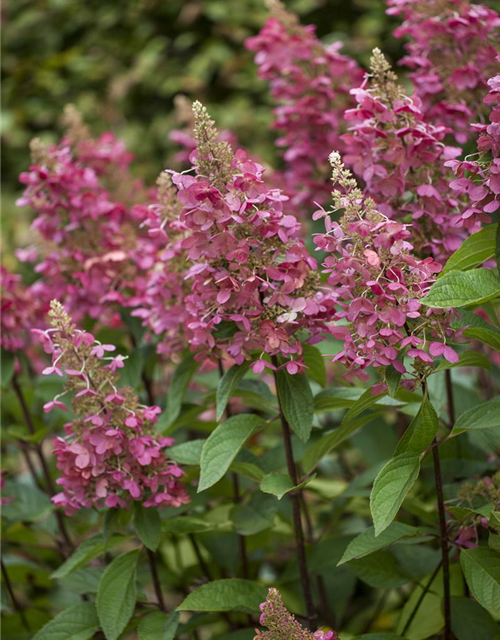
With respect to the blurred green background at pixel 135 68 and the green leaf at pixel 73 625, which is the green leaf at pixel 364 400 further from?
the blurred green background at pixel 135 68

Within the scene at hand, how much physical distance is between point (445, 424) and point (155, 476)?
58 centimetres

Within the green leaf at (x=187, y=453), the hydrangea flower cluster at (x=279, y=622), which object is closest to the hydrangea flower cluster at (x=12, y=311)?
the green leaf at (x=187, y=453)

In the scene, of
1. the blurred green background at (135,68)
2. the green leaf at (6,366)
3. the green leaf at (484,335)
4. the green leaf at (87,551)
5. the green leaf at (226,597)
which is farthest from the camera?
the blurred green background at (135,68)

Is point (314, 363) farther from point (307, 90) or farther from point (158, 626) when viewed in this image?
point (307, 90)

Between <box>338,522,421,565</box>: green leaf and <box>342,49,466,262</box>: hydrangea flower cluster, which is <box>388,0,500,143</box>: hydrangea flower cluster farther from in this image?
<box>338,522,421,565</box>: green leaf

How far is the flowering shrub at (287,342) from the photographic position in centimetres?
110

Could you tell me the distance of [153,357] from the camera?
173cm

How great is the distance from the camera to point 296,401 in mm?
1219

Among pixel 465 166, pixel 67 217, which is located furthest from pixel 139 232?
pixel 465 166

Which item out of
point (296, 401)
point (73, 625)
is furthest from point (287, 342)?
point (73, 625)

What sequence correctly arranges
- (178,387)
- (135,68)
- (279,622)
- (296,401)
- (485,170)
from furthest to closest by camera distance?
(135,68)
(178,387)
(296,401)
(485,170)
(279,622)

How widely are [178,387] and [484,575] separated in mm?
626

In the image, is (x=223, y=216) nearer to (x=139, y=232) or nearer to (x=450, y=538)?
(x=450, y=538)

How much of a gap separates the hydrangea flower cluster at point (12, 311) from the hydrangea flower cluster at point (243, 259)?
62 centimetres
